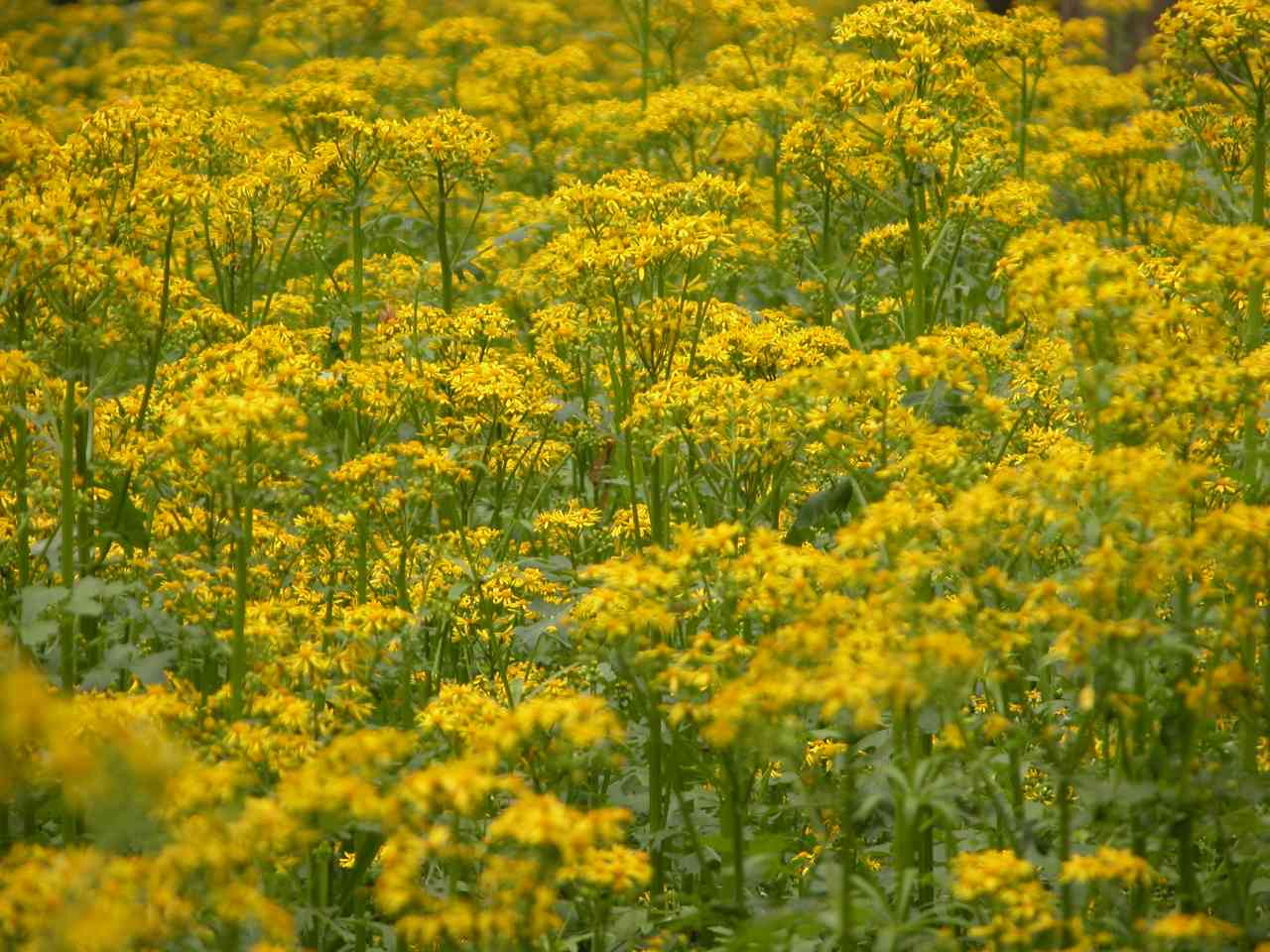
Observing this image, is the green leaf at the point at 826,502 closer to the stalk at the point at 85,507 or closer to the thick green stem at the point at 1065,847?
the thick green stem at the point at 1065,847

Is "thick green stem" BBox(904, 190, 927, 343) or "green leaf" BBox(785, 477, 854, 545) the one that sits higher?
"thick green stem" BBox(904, 190, 927, 343)

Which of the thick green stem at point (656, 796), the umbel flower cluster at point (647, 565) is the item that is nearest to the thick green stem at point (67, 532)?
the umbel flower cluster at point (647, 565)

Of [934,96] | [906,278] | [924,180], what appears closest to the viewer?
[924,180]

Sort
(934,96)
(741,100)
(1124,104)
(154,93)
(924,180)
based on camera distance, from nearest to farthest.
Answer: (924,180) < (934,96) < (741,100) < (154,93) < (1124,104)

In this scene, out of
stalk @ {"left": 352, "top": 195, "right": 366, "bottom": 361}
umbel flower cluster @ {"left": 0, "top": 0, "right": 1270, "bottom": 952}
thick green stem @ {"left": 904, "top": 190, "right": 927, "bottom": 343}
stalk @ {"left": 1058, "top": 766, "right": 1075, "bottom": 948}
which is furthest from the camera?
stalk @ {"left": 352, "top": 195, "right": 366, "bottom": 361}

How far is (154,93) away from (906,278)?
5300mm

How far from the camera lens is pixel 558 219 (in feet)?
30.1

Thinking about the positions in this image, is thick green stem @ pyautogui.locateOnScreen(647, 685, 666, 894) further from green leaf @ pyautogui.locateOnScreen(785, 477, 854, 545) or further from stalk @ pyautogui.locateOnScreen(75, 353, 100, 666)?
stalk @ pyautogui.locateOnScreen(75, 353, 100, 666)

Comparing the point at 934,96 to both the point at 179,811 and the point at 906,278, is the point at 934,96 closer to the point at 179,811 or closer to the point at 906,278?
the point at 906,278

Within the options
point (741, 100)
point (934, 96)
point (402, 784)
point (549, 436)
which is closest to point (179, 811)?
point (402, 784)

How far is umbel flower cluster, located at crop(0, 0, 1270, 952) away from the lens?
361 centimetres

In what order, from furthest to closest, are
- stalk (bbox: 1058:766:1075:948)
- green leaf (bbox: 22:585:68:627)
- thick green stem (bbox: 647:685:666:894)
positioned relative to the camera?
thick green stem (bbox: 647:685:666:894) < green leaf (bbox: 22:585:68:627) < stalk (bbox: 1058:766:1075:948)

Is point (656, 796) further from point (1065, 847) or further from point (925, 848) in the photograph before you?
point (1065, 847)

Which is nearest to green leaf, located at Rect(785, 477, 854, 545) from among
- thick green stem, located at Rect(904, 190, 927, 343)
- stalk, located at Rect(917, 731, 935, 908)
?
stalk, located at Rect(917, 731, 935, 908)
